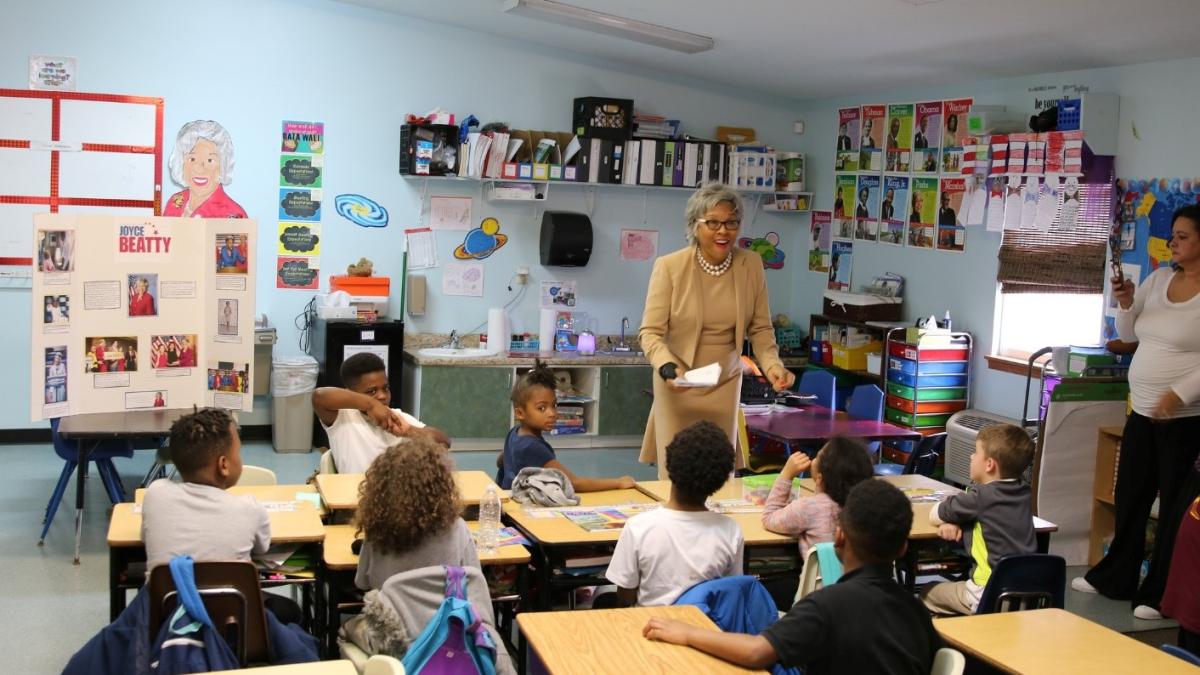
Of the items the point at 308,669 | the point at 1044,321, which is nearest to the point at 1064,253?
the point at 1044,321

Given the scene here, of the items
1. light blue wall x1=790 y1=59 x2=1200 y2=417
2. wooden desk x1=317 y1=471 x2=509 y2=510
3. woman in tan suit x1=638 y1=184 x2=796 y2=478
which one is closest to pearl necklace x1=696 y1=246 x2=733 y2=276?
woman in tan suit x1=638 y1=184 x2=796 y2=478

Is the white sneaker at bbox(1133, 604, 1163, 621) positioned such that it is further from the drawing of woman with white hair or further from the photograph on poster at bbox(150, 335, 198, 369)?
the drawing of woman with white hair

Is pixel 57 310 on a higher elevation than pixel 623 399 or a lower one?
higher

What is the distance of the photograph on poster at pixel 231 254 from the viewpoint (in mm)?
5680

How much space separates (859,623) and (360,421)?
2.52m

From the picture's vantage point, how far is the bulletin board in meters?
7.61

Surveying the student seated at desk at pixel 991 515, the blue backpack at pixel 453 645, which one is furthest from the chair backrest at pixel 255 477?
the student seated at desk at pixel 991 515

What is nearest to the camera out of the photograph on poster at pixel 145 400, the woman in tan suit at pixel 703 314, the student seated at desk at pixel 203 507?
the student seated at desk at pixel 203 507

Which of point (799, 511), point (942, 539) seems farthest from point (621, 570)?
point (942, 539)

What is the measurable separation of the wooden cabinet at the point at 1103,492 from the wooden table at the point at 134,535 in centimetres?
408

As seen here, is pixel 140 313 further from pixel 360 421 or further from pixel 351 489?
pixel 351 489

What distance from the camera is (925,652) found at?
102 inches

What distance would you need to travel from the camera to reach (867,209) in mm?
8641

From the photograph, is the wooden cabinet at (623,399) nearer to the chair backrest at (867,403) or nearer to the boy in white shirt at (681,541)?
the chair backrest at (867,403)
